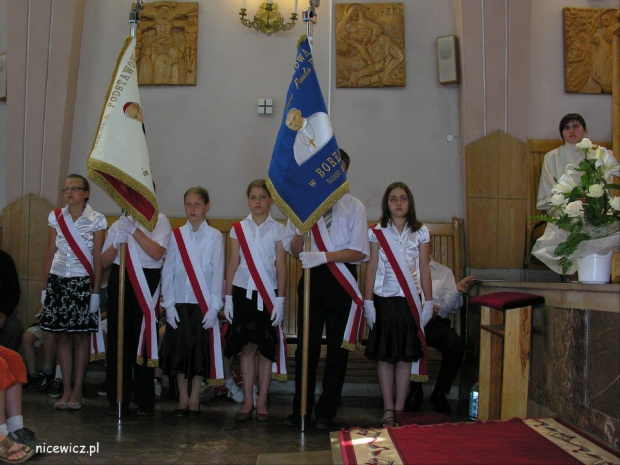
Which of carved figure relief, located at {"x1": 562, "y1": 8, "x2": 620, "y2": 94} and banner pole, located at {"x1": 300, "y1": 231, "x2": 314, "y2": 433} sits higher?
carved figure relief, located at {"x1": 562, "y1": 8, "x2": 620, "y2": 94}

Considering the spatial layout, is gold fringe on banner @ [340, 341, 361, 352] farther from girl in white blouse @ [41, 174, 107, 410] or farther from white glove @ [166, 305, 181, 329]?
girl in white blouse @ [41, 174, 107, 410]

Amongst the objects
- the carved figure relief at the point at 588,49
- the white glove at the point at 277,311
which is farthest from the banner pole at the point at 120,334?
the carved figure relief at the point at 588,49

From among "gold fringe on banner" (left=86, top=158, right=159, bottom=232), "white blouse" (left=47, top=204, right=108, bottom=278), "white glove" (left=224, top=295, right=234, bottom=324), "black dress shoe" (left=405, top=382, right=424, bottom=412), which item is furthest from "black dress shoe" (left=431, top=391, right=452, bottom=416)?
"white blouse" (left=47, top=204, right=108, bottom=278)

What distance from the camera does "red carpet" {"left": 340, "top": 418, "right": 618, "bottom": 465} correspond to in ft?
9.41

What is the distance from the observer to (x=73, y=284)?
508 centimetres

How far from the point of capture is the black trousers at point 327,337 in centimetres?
452

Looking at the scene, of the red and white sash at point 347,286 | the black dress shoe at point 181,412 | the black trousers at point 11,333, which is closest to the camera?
the red and white sash at point 347,286

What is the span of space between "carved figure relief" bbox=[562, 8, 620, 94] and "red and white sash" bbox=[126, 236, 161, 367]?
4138 mm

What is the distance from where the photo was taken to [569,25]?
22.0 ft

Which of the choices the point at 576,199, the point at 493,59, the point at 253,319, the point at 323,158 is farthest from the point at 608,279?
the point at 493,59

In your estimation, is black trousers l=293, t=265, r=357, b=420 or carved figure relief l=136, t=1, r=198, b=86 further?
carved figure relief l=136, t=1, r=198, b=86

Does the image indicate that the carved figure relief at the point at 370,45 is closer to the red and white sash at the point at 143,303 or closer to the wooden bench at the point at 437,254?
the wooden bench at the point at 437,254

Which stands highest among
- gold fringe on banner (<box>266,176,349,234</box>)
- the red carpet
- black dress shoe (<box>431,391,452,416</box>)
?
gold fringe on banner (<box>266,176,349,234</box>)

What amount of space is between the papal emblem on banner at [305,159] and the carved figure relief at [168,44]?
249 centimetres
